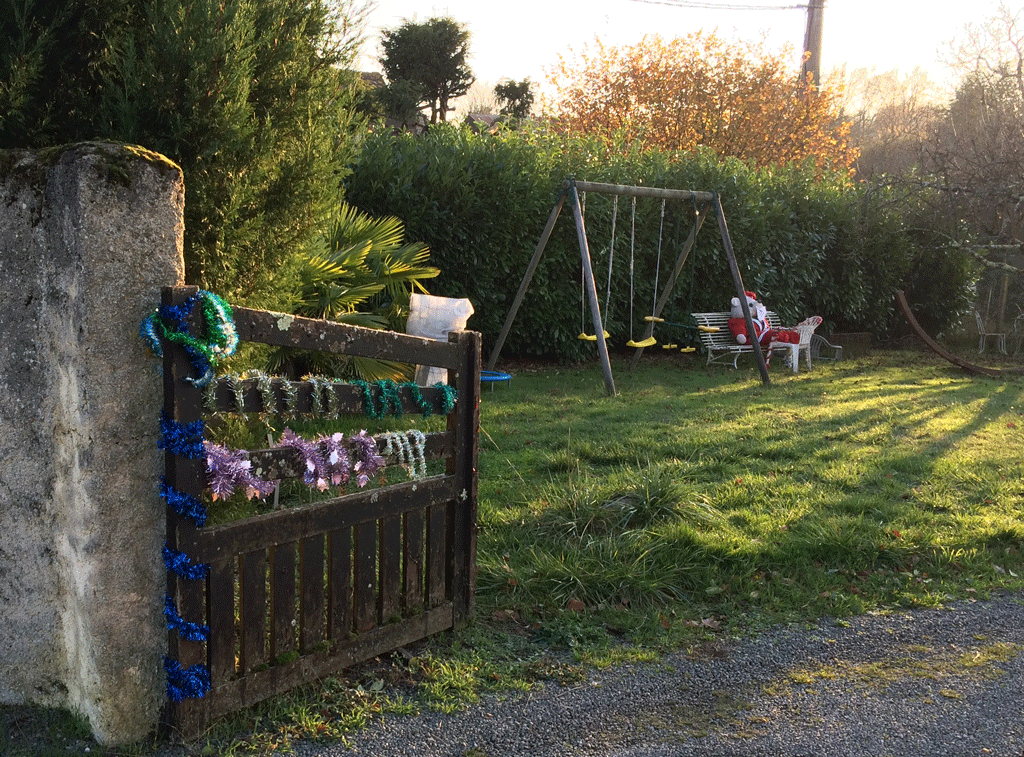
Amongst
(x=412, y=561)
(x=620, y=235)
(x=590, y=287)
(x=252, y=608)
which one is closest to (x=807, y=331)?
(x=620, y=235)

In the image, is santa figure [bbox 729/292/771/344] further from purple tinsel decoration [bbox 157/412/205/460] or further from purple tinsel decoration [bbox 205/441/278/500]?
purple tinsel decoration [bbox 157/412/205/460]

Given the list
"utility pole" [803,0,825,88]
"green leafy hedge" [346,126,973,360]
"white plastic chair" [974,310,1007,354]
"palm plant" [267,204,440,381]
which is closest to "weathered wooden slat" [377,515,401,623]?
"palm plant" [267,204,440,381]

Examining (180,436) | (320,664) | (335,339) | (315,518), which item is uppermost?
(335,339)

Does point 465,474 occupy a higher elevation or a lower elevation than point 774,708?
higher

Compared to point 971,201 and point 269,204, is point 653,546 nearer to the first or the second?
point 269,204

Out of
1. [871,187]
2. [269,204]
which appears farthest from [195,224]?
[871,187]

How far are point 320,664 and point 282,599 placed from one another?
33 cm

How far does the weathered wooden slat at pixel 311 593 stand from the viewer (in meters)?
3.10

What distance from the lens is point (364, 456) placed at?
3.25 m

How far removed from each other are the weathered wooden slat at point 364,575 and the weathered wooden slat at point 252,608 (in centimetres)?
41

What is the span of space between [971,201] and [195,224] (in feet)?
50.4

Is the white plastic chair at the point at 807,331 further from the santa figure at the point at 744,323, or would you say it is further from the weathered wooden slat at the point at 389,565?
the weathered wooden slat at the point at 389,565

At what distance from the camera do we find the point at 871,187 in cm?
1462

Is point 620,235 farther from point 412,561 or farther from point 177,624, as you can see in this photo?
point 177,624
